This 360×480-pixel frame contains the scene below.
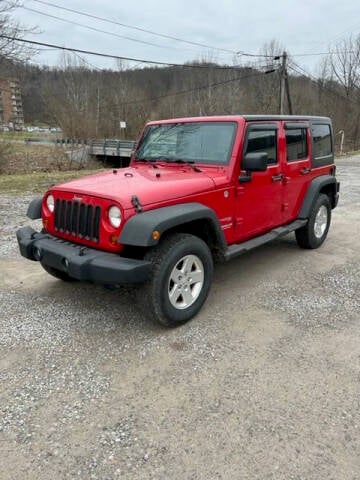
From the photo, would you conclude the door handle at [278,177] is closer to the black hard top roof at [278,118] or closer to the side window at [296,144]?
the side window at [296,144]

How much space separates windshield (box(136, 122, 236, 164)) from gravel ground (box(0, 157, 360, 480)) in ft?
4.82

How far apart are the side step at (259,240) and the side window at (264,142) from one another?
2.75 feet

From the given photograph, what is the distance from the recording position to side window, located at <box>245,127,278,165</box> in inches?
162

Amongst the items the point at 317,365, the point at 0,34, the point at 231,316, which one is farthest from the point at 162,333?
the point at 0,34

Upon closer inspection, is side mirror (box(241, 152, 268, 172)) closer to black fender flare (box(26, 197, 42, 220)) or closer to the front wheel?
the front wheel

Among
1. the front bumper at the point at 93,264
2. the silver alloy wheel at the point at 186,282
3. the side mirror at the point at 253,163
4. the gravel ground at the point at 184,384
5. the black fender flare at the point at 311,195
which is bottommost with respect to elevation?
the gravel ground at the point at 184,384

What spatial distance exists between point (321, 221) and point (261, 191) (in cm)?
193

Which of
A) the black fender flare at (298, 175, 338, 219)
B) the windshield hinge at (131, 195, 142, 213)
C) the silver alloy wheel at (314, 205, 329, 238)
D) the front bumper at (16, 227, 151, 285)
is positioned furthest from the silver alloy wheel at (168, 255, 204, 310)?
the silver alloy wheel at (314, 205, 329, 238)

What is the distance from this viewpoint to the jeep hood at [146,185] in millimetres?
3219

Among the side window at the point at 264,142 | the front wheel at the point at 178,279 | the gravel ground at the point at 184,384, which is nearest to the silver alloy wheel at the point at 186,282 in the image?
the front wheel at the point at 178,279

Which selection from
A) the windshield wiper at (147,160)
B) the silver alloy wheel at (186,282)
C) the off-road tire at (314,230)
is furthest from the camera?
the off-road tire at (314,230)

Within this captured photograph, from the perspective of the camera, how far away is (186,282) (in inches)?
137

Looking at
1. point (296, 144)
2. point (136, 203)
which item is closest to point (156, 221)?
point (136, 203)

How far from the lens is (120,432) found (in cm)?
230
